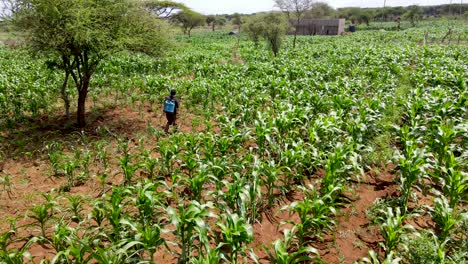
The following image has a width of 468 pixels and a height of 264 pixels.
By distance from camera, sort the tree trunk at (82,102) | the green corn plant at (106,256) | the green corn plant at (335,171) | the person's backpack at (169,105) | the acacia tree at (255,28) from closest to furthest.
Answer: the green corn plant at (106,256)
the green corn plant at (335,171)
the person's backpack at (169,105)
the tree trunk at (82,102)
the acacia tree at (255,28)

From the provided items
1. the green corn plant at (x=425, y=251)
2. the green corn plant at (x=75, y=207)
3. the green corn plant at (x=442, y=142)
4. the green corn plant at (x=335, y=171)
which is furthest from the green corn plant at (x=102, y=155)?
the green corn plant at (x=442, y=142)

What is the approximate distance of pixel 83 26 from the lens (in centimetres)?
677

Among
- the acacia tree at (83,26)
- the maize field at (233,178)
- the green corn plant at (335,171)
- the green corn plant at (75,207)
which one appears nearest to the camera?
the maize field at (233,178)

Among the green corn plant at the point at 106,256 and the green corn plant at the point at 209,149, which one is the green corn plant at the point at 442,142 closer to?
the green corn plant at the point at 209,149

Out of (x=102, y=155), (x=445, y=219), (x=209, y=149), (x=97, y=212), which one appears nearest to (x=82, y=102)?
(x=102, y=155)

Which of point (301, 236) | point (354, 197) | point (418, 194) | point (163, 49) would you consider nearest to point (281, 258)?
point (301, 236)

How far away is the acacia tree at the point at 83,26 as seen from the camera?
666 cm

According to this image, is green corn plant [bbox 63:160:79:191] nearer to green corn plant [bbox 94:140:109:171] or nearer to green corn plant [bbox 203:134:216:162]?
green corn plant [bbox 94:140:109:171]

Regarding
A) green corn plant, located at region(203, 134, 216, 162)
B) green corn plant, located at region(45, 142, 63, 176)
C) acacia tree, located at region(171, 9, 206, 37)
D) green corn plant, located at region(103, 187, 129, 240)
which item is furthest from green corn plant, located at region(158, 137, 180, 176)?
acacia tree, located at region(171, 9, 206, 37)

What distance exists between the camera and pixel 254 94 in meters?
10.9

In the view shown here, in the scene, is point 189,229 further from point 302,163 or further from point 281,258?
point 302,163

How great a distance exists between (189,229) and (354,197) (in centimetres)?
303

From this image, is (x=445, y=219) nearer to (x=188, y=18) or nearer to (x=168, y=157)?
(x=168, y=157)

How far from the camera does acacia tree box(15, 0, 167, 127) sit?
666 cm
